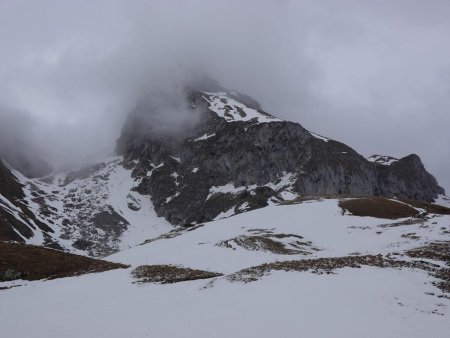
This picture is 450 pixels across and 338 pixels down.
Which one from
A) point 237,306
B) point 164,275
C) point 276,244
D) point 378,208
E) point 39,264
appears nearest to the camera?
point 237,306

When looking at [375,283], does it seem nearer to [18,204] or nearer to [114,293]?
[114,293]

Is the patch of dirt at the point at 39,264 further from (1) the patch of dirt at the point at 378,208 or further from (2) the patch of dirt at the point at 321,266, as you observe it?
(1) the patch of dirt at the point at 378,208

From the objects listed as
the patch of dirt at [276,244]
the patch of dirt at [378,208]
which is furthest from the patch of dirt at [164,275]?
the patch of dirt at [378,208]

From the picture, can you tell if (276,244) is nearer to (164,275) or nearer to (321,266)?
(164,275)

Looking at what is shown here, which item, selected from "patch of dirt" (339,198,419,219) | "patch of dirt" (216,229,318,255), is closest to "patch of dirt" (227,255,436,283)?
"patch of dirt" (216,229,318,255)

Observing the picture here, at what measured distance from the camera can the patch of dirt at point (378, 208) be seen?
69.3 metres

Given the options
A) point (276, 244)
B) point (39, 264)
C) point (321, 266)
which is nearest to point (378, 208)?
point (276, 244)

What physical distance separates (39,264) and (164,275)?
483 inches

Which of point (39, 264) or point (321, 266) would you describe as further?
point (39, 264)

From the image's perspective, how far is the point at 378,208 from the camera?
72375 millimetres

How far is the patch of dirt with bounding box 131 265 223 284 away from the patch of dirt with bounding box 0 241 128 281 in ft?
15.2

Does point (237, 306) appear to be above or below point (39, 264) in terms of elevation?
below

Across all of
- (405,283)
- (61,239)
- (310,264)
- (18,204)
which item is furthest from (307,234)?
(18,204)

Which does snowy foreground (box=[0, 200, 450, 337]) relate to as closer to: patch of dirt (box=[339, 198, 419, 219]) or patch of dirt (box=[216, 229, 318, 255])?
patch of dirt (box=[216, 229, 318, 255])
